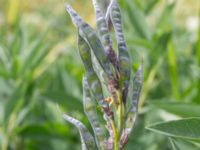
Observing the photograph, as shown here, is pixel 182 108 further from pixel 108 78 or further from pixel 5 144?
pixel 5 144

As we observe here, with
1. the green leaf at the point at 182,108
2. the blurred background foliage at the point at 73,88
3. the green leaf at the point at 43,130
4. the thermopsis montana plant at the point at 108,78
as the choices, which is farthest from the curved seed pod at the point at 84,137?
the green leaf at the point at 43,130

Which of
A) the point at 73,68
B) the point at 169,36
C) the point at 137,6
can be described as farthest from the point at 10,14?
the point at 169,36

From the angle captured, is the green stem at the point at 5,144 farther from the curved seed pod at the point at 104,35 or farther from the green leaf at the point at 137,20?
the curved seed pod at the point at 104,35

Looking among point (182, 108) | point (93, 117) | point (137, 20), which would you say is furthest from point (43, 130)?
point (93, 117)

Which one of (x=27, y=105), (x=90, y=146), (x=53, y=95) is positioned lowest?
(x=27, y=105)

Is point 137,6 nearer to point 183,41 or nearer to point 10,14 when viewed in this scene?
point 183,41

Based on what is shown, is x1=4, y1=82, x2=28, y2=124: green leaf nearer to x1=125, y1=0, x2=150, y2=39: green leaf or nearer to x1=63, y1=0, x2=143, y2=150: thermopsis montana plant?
x1=125, y1=0, x2=150, y2=39: green leaf

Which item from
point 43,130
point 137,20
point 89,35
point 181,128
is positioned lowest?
point 43,130

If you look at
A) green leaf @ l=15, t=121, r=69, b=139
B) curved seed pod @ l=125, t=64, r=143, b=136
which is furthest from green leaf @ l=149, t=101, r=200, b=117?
green leaf @ l=15, t=121, r=69, b=139
